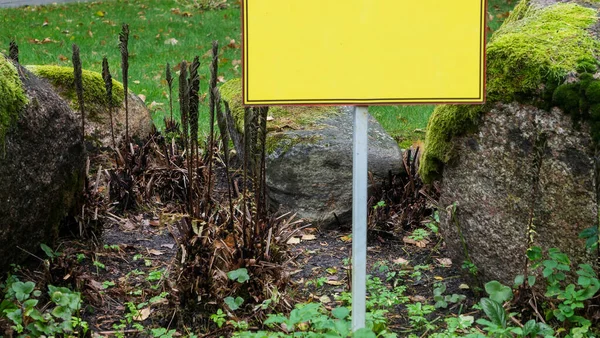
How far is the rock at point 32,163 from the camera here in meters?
3.61

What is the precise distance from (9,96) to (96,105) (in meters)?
2.32

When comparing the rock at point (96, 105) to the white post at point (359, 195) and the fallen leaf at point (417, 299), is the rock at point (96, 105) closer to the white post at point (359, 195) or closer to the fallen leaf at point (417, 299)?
the fallen leaf at point (417, 299)

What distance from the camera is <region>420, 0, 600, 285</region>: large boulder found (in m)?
3.30

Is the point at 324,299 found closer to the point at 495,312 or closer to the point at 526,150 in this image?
the point at 495,312

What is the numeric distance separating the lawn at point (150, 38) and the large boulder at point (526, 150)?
2914mm

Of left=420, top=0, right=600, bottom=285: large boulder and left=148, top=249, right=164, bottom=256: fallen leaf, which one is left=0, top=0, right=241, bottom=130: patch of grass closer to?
left=148, top=249, right=164, bottom=256: fallen leaf

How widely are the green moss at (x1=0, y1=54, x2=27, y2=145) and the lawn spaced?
11.0 ft

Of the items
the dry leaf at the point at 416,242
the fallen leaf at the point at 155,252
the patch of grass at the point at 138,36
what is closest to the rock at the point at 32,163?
the fallen leaf at the point at 155,252

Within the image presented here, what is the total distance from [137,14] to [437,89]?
45.2ft

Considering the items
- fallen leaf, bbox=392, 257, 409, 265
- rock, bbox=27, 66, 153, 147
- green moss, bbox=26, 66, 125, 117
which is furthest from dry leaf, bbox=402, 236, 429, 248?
green moss, bbox=26, 66, 125, 117

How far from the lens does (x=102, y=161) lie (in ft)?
18.7

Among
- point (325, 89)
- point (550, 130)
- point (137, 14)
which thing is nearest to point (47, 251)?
point (325, 89)

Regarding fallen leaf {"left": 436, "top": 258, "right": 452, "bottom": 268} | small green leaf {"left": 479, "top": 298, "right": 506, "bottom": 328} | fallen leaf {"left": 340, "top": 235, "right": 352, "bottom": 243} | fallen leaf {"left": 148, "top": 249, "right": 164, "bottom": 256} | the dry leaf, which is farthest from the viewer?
fallen leaf {"left": 340, "top": 235, "right": 352, "bottom": 243}

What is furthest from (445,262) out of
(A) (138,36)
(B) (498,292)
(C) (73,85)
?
(A) (138,36)
